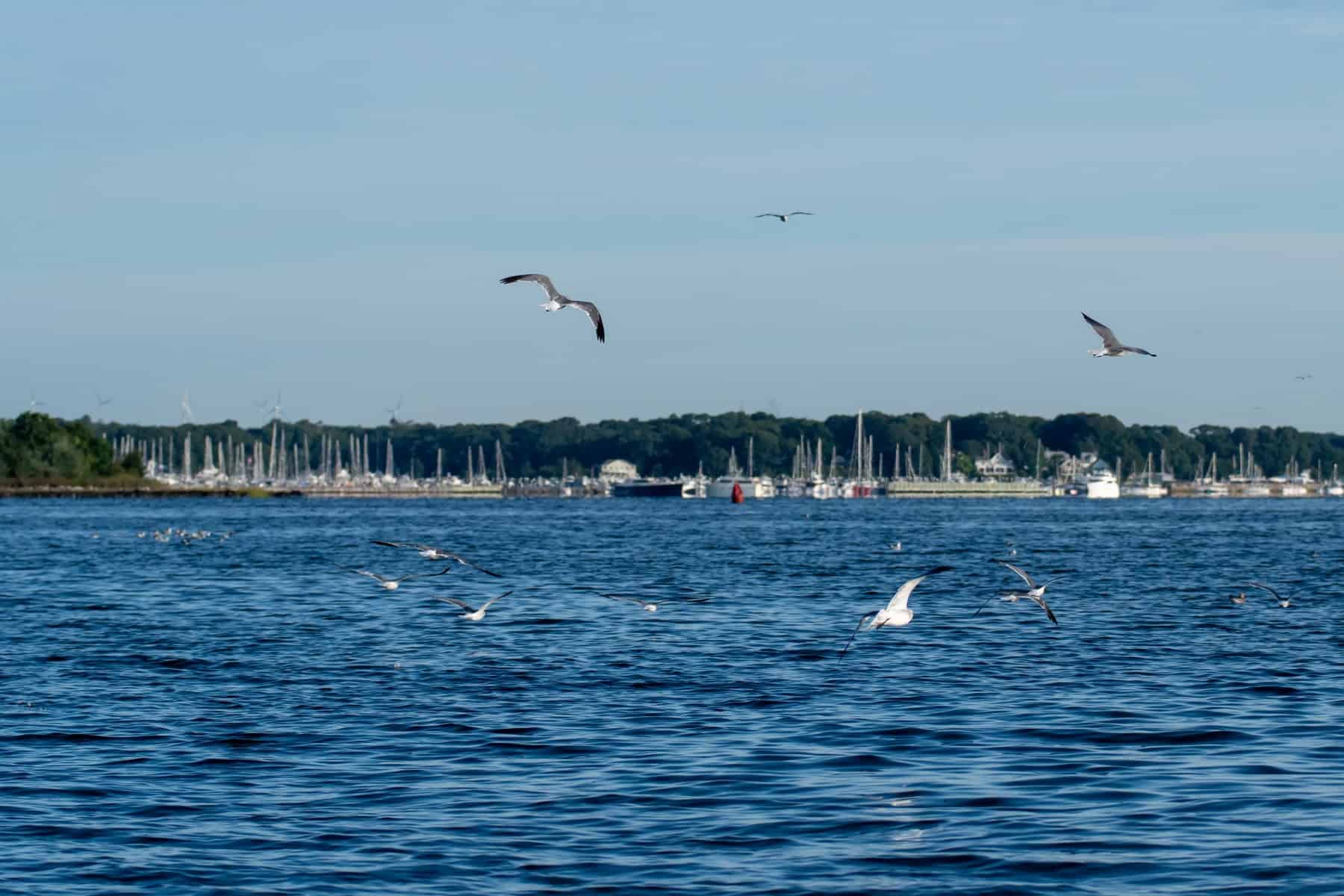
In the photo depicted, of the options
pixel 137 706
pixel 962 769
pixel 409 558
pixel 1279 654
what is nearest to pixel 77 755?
pixel 137 706

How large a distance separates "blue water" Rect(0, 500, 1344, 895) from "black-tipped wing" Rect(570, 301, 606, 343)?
593 centimetres

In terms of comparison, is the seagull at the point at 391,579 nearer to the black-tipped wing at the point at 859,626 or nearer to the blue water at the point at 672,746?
the blue water at the point at 672,746

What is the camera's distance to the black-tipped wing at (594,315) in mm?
29797

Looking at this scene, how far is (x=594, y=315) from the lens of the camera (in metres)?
30.5

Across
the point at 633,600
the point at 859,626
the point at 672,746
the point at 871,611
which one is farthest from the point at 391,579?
the point at 859,626

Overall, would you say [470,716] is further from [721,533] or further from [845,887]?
[721,533]

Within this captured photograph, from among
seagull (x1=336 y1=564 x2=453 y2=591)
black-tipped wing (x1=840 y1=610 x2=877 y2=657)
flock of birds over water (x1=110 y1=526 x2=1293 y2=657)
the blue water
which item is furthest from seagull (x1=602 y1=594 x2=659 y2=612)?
black-tipped wing (x1=840 y1=610 x2=877 y2=657)

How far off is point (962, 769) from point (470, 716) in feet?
27.1

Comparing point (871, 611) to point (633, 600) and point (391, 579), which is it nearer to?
point (391, 579)

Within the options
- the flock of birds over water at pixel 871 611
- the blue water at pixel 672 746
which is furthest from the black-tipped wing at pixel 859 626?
the blue water at pixel 672 746

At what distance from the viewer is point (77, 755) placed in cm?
2464

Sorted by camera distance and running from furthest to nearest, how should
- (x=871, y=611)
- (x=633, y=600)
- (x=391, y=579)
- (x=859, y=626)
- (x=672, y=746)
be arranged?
(x=391, y=579)
(x=871, y=611)
(x=633, y=600)
(x=672, y=746)
(x=859, y=626)

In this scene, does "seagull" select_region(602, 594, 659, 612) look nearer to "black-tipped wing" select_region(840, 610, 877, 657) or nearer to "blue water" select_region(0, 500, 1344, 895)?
"blue water" select_region(0, 500, 1344, 895)

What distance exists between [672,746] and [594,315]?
8.40 m
